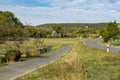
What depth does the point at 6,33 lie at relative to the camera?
34969 millimetres

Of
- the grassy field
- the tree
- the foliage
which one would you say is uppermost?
the foliage

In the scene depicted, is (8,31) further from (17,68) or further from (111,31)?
(111,31)

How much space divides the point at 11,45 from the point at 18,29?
12.0 feet

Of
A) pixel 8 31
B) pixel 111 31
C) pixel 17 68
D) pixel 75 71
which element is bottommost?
pixel 111 31

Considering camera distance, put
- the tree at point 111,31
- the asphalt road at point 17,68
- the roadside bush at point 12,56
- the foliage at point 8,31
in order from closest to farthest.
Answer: the asphalt road at point 17,68 → the roadside bush at point 12,56 → the foliage at point 8,31 → the tree at point 111,31

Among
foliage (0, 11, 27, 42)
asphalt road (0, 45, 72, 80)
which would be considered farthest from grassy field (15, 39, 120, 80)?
foliage (0, 11, 27, 42)

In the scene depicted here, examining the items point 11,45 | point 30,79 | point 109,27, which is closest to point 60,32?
point 109,27

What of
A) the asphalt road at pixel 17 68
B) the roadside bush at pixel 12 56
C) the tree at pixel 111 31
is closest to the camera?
the asphalt road at pixel 17 68

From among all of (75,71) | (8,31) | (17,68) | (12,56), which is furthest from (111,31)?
(75,71)

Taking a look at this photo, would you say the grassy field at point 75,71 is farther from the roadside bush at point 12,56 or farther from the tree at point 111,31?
the tree at point 111,31

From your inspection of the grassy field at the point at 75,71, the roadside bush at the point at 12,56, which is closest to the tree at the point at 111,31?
the roadside bush at the point at 12,56

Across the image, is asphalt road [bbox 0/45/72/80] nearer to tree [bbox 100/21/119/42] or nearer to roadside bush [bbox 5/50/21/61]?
roadside bush [bbox 5/50/21/61]

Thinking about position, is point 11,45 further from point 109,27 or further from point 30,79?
point 109,27

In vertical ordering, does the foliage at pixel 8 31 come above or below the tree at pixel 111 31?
above
